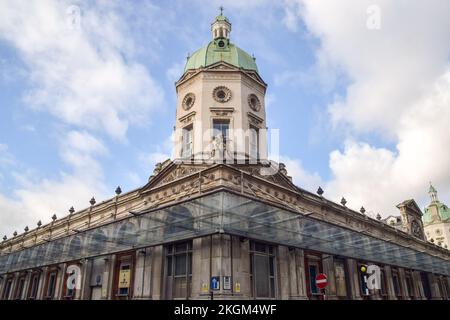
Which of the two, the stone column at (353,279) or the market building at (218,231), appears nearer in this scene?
the market building at (218,231)

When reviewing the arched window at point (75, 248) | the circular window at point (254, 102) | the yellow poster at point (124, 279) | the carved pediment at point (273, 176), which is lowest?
the yellow poster at point (124, 279)

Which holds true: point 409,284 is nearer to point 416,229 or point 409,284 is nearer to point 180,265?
point 416,229

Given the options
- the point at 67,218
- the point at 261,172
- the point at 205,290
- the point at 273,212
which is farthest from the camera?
the point at 67,218

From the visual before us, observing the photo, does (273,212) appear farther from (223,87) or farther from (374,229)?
(374,229)

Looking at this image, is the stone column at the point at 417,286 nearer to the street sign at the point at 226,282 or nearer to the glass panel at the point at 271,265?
the glass panel at the point at 271,265

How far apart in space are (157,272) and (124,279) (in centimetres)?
401

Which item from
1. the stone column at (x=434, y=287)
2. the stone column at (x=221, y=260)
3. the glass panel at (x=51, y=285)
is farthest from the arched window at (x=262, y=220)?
the stone column at (x=434, y=287)

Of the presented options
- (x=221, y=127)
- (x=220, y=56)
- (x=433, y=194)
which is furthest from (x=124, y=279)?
(x=433, y=194)

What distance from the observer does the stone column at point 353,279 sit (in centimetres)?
2672

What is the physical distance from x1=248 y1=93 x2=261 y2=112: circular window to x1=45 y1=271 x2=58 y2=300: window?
23.0 metres

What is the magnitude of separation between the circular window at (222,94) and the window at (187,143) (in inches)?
121

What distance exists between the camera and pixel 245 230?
715 inches
